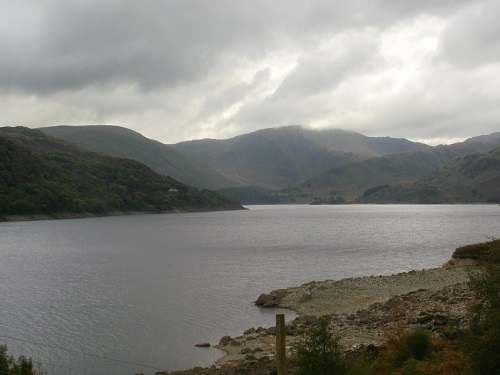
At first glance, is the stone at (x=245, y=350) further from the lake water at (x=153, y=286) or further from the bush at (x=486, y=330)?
the bush at (x=486, y=330)

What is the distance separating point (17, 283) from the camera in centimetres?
5378

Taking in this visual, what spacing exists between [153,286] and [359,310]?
25.2 m

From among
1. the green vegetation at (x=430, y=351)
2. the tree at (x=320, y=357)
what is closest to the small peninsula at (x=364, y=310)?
the green vegetation at (x=430, y=351)

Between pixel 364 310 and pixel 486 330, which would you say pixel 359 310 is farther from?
→ pixel 486 330

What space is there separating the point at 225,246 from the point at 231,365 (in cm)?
7191

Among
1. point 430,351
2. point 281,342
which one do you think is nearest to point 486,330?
point 430,351

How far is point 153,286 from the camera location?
171 ft

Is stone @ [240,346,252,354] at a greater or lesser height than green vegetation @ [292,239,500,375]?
lesser

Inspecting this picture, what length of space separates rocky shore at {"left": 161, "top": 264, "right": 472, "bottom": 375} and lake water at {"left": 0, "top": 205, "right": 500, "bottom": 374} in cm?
219

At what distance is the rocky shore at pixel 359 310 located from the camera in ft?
80.9

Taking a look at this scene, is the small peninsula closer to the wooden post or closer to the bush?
the bush

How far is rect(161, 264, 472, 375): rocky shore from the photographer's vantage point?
2467 centimetres

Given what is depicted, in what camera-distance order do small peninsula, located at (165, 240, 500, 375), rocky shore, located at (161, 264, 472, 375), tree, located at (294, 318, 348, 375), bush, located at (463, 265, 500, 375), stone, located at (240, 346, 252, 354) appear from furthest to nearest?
1. stone, located at (240, 346, 252, 354)
2. rocky shore, located at (161, 264, 472, 375)
3. small peninsula, located at (165, 240, 500, 375)
4. tree, located at (294, 318, 348, 375)
5. bush, located at (463, 265, 500, 375)

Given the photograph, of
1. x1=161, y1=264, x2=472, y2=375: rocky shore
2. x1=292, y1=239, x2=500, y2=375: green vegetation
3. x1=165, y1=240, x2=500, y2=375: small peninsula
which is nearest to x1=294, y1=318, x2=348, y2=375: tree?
x1=292, y1=239, x2=500, y2=375: green vegetation
